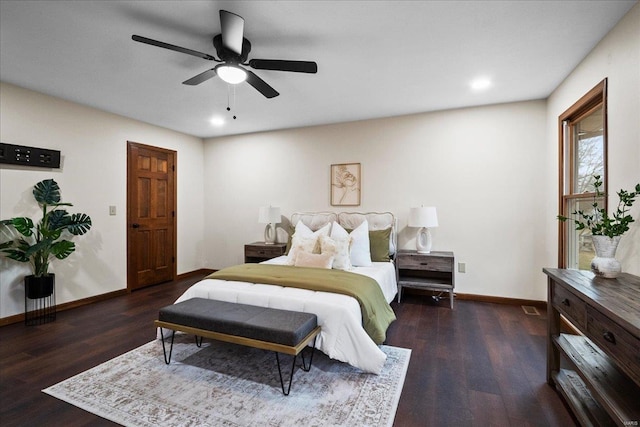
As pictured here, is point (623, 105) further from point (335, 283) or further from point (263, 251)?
point (263, 251)

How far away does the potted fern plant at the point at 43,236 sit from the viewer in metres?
3.16

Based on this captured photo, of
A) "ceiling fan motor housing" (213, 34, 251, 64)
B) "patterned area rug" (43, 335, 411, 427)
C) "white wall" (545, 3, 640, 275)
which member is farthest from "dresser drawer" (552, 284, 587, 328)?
"ceiling fan motor housing" (213, 34, 251, 64)

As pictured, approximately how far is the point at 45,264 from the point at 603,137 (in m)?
5.56

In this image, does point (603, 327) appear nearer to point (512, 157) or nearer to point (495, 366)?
point (495, 366)

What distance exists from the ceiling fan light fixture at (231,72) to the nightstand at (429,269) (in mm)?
2728

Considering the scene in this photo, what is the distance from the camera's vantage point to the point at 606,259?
72.7 inches

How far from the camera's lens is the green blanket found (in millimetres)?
2396

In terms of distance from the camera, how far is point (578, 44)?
2.46 m

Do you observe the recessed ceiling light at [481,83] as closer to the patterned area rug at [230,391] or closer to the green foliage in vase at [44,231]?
the patterned area rug at [230,391]

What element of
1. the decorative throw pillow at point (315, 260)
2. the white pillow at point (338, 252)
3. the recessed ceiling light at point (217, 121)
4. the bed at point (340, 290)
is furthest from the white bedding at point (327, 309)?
the recessed ceiling light at point (217, 121)

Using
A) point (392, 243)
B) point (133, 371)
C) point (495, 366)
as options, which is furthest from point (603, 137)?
point (133, 371)

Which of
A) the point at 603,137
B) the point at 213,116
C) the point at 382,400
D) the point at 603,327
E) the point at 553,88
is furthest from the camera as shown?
the point at 213,116

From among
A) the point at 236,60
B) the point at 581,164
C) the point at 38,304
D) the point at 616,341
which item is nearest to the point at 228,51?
the point at 236,60

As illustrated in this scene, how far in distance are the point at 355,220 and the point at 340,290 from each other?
6.62ft
